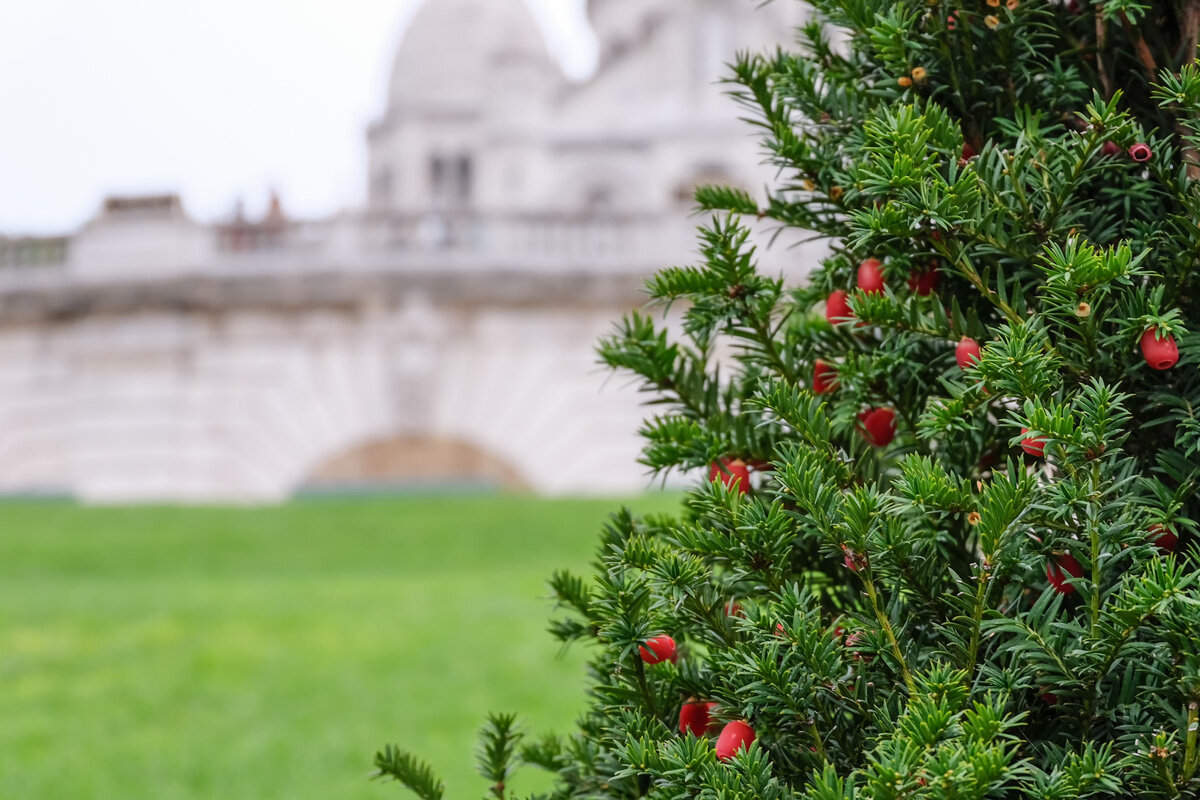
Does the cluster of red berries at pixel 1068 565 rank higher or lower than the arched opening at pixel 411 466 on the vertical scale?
lower

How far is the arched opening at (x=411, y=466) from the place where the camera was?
16578 millimetres

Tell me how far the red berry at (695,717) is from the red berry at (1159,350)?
71 centimetres

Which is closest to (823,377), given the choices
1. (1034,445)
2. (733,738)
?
(1034,445)

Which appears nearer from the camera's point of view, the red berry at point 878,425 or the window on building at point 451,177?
the red berry at point 878,425

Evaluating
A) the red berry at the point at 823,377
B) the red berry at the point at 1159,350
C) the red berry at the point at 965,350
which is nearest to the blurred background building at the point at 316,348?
the red berry at the point at 823,377

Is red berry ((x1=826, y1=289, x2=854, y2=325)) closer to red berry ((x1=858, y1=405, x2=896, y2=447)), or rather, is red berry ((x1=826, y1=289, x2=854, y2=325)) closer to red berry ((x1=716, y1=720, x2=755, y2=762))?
red berry ((x1=858, y1=405, x2=896, y2=447))

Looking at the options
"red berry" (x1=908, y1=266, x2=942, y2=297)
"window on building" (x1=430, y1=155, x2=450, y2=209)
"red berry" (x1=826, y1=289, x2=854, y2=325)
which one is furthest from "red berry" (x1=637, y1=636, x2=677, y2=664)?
"window on building" (x1=430, y1=155, x2=450, y2=209)

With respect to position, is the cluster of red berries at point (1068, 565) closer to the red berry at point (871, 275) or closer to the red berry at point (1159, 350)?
the red berry at point (1159, 350)

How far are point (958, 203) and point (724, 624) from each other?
586 mm

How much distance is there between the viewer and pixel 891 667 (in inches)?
61.4

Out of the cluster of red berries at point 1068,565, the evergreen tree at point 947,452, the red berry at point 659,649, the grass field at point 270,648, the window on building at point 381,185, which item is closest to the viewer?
the evergreen tree at point 947,452

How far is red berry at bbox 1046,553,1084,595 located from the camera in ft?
5.18

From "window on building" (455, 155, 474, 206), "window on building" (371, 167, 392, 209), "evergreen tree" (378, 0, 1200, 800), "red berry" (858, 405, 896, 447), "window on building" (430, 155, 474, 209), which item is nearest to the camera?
"evergreen tree" (378, 0, 1200, 800)

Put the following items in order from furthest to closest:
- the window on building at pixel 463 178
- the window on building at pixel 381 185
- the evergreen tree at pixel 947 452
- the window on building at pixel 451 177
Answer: the window on building at pixel 381 185, the window on building at pixel 451 177, the window on building at pixel 463 178, the evergreen tree at pixel 947 452
